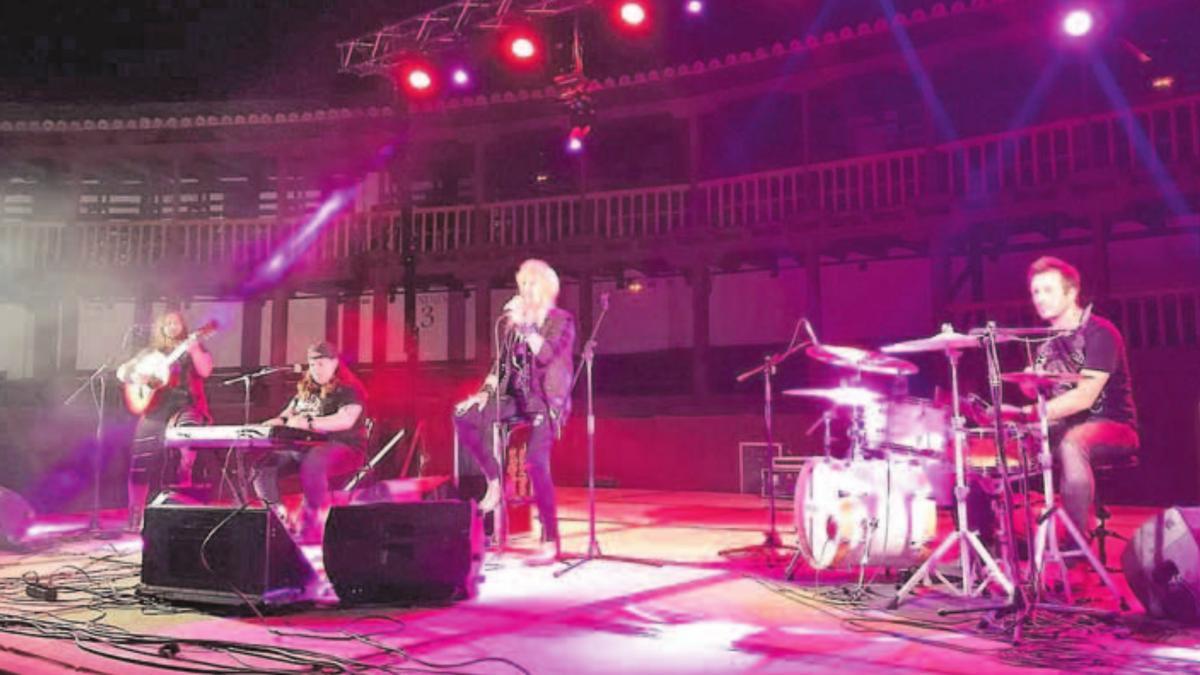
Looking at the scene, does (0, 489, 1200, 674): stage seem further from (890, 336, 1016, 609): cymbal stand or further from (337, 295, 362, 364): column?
(337, 295, 362, 364): column

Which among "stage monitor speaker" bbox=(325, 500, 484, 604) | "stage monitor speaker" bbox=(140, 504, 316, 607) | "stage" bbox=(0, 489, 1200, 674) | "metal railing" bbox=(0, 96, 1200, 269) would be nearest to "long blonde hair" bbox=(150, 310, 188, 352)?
"stage" bbox=(0, 489, 1200, 674)

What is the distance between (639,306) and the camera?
1742 cm

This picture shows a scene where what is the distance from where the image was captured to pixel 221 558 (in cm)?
445

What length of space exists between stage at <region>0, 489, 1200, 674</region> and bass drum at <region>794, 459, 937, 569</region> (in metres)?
0.19

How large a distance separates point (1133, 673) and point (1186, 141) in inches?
467

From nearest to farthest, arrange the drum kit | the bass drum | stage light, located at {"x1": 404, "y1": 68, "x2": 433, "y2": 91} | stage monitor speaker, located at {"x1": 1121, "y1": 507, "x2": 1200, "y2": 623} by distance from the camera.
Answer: stage monitor speaker, located at {"x1": 1121, "y1": 507, "x2": 1200, "y2": 623} → the drum kit → the bass drum → stage light, located at {"x1": 404, "y1": 68, "x2": 433, "y2": 91}

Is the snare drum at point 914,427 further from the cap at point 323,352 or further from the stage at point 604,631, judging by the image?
the cap at point 323,352

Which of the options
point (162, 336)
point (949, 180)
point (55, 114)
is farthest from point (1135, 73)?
point (55, 114)

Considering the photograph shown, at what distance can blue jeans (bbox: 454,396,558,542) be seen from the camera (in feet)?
19.9

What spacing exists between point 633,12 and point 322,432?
7.05 metres

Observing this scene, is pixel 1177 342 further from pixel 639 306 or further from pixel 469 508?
pixel 469 508

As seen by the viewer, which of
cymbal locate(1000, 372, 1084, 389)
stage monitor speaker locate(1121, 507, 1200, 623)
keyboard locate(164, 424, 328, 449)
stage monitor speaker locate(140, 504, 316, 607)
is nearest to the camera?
stage monitor speaker locate(1121, 507, 1200, 623)

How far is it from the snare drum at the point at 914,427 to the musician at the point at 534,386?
6.87 ft

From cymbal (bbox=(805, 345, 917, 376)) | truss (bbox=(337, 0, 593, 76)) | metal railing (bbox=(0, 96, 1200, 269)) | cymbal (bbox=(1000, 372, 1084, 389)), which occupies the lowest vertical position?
cymbal (bbox=(1000, 372, 1084, 389))
